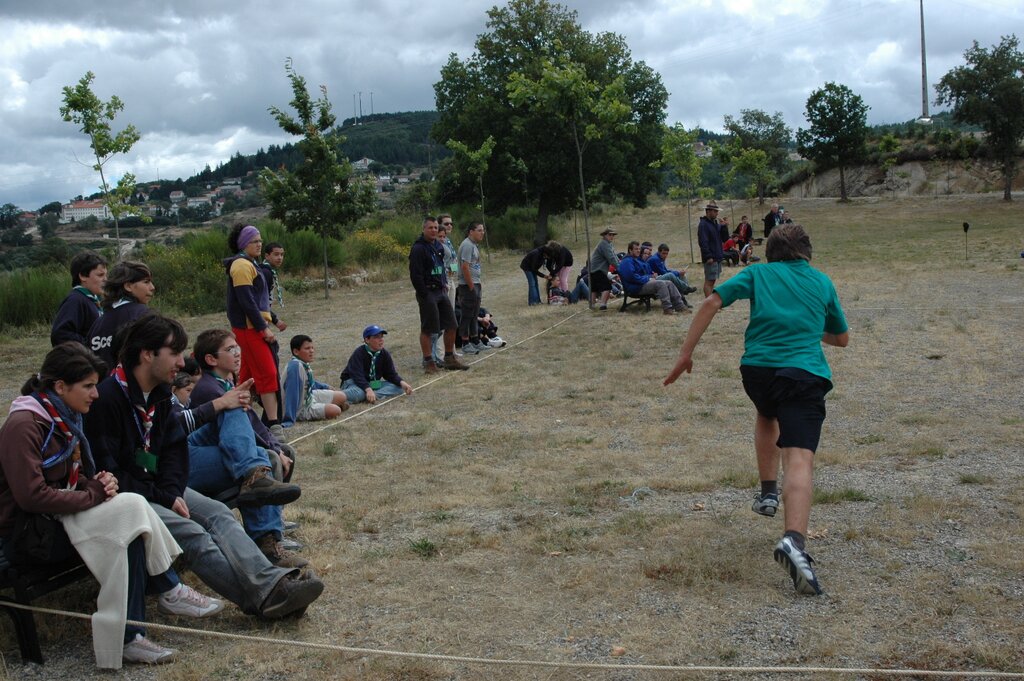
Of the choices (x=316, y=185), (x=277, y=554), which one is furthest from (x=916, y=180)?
(x=277, y=554)

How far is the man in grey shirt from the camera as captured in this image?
12.1m

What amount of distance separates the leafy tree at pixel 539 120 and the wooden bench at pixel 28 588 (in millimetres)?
34283

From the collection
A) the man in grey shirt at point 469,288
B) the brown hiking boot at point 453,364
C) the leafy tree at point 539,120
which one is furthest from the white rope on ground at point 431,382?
the leafy tree at point 539,120

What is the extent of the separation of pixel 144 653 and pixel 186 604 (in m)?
0.36

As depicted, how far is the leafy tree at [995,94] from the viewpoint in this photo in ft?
138

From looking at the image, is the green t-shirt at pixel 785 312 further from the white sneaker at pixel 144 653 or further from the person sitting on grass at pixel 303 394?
the person sitting on grass at pixel 303 394

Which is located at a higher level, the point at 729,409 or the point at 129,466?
the point at 129,466

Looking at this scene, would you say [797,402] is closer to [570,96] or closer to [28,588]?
[28,588]

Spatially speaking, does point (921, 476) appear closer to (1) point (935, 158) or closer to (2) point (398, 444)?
(2) point (398, 444)

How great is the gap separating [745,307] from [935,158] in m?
42.5

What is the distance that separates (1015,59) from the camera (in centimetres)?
4241

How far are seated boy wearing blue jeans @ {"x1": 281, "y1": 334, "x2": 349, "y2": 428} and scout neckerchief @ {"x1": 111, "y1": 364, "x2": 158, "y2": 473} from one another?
4.36 meters

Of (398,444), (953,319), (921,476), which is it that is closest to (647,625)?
(921,476)

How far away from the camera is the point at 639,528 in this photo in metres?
5.07
